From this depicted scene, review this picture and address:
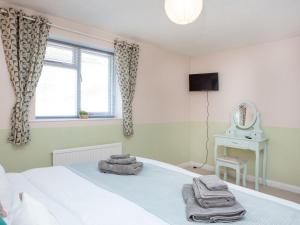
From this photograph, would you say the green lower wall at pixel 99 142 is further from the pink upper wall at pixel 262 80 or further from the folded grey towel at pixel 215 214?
the folded grey towel at pixel 215 214

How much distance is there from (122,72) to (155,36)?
71cm

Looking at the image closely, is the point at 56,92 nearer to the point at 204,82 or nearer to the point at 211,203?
the point at 211,203

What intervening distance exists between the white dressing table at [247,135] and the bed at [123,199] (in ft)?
5.90

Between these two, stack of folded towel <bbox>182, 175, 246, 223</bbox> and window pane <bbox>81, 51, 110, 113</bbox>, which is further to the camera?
window pane <bbox>81, 51, 110, 113</bbox>

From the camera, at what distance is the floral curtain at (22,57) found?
2203mm

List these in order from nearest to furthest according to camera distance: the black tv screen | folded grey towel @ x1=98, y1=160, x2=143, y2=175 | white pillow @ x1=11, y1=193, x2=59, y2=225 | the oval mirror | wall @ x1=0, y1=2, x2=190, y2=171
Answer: white pillow @ x1=11, y1=193, x2=59, y2=225 → folded grey towel @ x1=98, y1=160, x2=143, y2=175 → wall @ x1=0, y1=2, x2=190, y2=171 → the oval mirror → the black tv screen

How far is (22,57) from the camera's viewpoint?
2270mm

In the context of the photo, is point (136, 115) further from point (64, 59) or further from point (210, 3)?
point (210, 3)

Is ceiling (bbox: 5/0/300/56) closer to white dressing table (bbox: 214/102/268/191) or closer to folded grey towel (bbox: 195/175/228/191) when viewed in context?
white dressing table (bbox: 214/102/268/191)

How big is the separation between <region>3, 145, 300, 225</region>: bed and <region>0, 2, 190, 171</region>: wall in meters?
0.75

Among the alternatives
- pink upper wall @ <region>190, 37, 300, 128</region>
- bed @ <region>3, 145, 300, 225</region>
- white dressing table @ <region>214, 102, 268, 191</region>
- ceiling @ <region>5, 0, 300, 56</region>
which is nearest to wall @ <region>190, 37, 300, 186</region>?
pink upper wall @ <region>190, 37, 300, 128</region>

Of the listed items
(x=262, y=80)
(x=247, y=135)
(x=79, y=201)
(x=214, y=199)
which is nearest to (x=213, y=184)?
(x=214, y=199)

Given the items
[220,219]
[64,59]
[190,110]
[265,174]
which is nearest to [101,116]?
[64,59]

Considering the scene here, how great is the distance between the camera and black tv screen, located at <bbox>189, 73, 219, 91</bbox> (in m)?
3.91
